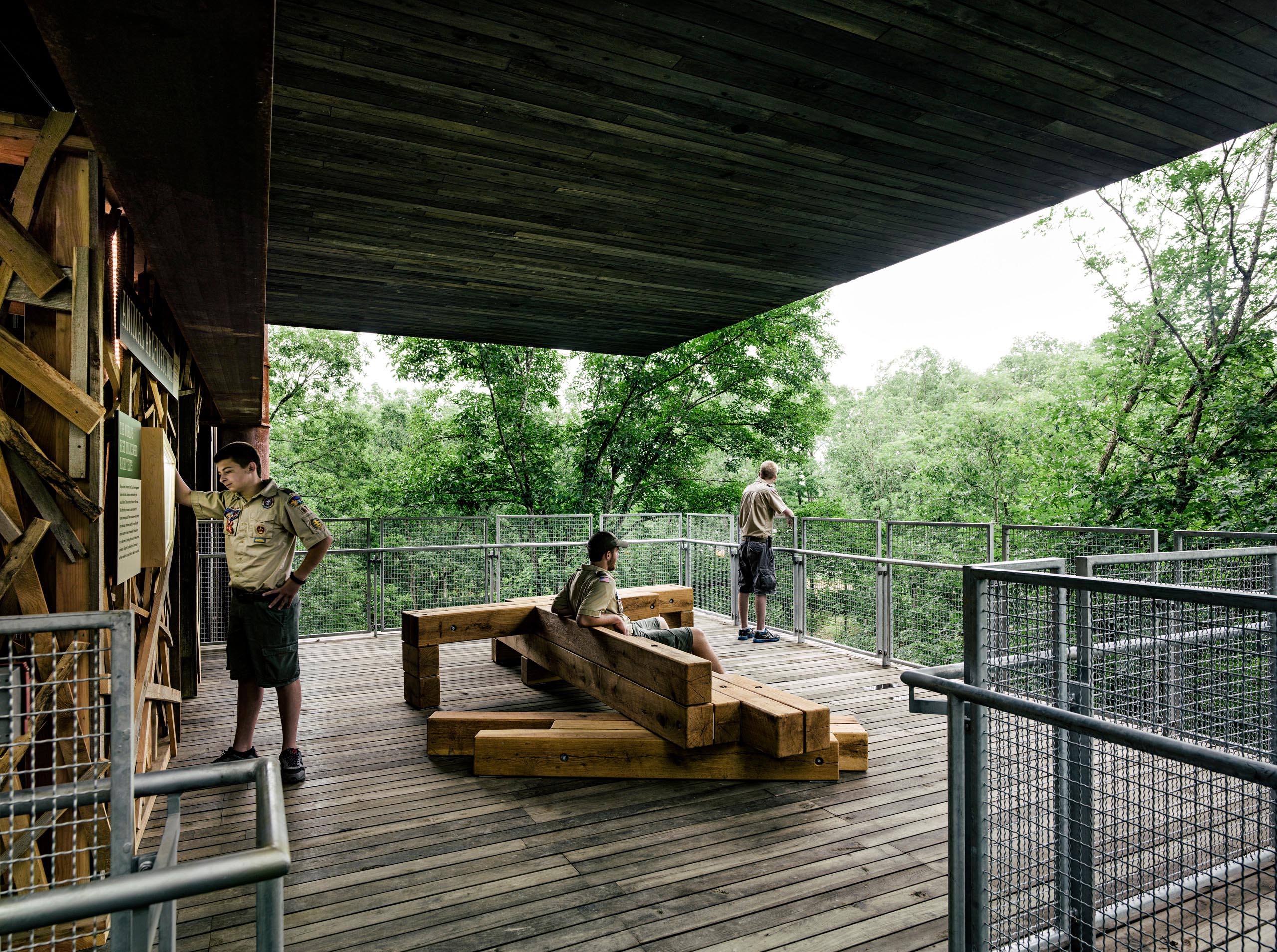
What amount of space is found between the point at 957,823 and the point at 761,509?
5.51 metres

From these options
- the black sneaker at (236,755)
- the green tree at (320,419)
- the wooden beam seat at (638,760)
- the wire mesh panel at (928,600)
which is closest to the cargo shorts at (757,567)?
the wire mesh panel at (928,600)

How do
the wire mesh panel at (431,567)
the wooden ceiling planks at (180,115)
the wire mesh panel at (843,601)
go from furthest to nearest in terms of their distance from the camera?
1. the wire mesh panel at (431,567)
2. the wire mesh panel at (843,601)
3. the wooden ceiling planks at (180,115)

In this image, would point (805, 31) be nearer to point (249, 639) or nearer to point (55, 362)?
point (55, 362)

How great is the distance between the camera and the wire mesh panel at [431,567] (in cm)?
815

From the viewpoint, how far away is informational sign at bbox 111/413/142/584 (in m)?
2.83

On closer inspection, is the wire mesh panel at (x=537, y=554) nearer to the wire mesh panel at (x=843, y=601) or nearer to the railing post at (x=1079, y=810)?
the wire mesh panel at (x=843, y=601)

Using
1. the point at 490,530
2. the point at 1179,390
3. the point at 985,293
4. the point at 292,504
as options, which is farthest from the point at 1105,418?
the point at 985,293

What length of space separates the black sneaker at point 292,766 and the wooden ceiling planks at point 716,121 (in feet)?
9.95

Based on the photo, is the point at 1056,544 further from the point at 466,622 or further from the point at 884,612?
the point at 466,622

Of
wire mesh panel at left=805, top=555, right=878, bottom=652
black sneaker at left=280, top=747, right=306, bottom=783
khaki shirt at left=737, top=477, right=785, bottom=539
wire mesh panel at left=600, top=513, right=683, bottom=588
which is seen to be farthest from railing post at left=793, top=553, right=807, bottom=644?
black sneaker at left=280, top=747, right=306, bottom=783

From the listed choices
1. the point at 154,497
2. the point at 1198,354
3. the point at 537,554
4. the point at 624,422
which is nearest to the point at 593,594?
the point at 154,497

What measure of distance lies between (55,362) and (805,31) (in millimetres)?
2840

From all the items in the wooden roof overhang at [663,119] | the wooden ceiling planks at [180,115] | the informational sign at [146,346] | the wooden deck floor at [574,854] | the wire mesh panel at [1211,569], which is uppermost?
the wooden roof overhang at [663,119]

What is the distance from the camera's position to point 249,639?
3.98 meters
